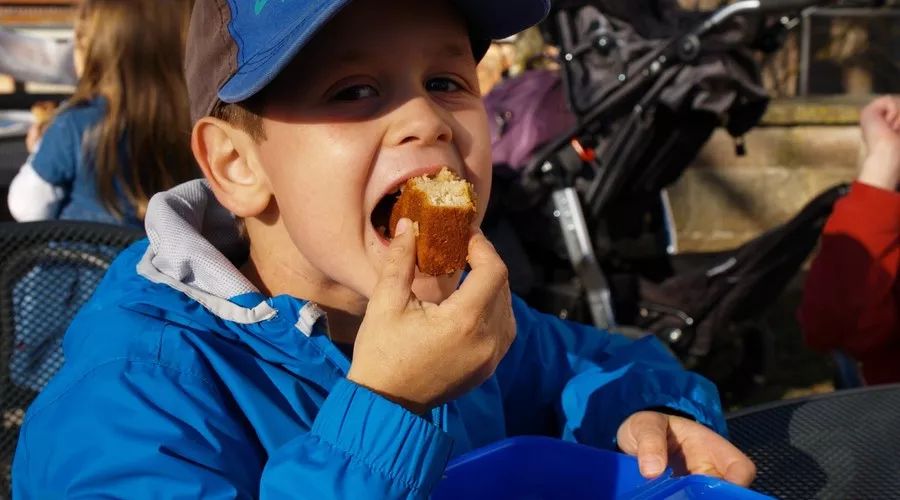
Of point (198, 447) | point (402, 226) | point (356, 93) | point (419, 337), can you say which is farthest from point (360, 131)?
point (198, 447)

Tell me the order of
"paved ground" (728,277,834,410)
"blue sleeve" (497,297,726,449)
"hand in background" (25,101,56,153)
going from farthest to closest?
"paved ground" (728,277,834,410) → "hand in background" (25,101,56,153) → "blue sleeve" (497,297,726,449)

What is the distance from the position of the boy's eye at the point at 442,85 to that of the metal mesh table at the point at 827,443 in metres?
0.64

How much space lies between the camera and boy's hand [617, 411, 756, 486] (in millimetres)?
1294

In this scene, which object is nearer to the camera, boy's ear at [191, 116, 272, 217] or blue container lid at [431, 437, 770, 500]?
blue container lid at [431, 437, 770, 500]

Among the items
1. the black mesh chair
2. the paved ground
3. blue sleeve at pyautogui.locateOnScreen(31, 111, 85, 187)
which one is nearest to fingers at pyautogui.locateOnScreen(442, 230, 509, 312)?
the black mesh chair

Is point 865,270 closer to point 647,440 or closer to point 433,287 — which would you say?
point 647,440

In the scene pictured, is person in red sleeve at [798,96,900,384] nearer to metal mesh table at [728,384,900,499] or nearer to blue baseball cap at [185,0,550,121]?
metal mesh table at [728,384,900,499]

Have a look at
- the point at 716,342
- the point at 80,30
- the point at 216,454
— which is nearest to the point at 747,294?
the point at 716,342

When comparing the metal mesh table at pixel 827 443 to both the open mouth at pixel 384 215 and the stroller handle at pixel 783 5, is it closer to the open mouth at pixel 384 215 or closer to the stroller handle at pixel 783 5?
the open mouth at pixel 384 215

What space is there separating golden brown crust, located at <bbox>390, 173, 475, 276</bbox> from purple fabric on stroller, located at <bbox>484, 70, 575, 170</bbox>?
95.2 inches

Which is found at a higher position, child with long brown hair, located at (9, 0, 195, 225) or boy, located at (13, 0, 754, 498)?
boy, located at (13, 0, 754, 498)

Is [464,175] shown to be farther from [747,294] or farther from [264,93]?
[747,294]

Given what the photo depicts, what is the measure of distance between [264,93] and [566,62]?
2390mm

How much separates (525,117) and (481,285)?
265 cm
